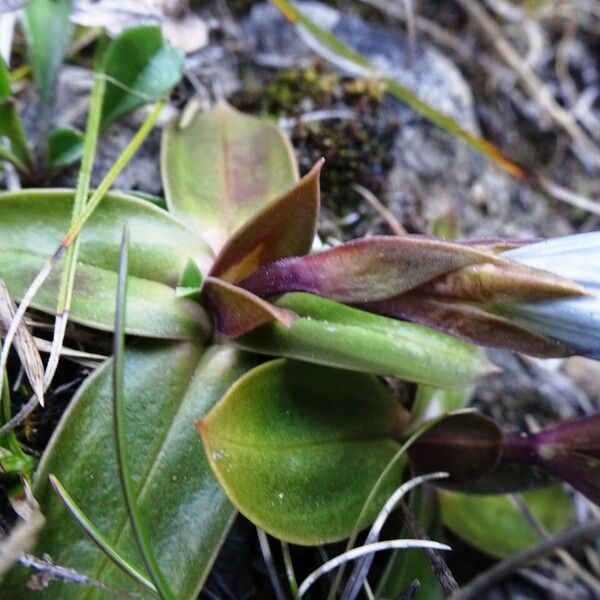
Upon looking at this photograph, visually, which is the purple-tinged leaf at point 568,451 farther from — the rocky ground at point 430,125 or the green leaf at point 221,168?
the green leaf at point 221,168

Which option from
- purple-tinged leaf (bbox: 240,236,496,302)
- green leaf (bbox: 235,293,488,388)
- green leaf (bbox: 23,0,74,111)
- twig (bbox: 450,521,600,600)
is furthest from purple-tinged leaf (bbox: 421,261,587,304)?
green leaf (bbox: 23,0,74,111)

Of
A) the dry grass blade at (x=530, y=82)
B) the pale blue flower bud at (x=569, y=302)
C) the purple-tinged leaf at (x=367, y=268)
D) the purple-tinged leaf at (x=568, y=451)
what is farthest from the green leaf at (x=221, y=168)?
the dry grass blade at (x=530, y=82)

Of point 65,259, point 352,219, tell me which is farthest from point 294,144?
point 65,259

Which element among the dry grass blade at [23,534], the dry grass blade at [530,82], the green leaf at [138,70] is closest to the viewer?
the dry grass blade at [23,534]

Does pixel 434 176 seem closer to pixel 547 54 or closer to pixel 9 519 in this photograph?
pixel 547 54

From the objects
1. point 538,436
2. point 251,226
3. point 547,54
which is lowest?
point 538,436

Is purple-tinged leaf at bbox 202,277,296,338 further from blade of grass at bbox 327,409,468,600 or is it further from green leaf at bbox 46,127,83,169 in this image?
green leaf at bbox 46,127,83,169
